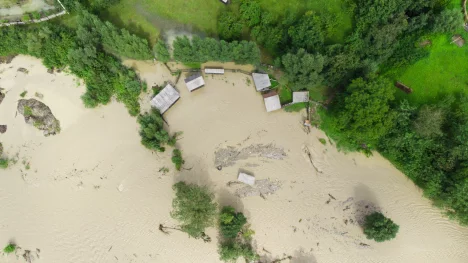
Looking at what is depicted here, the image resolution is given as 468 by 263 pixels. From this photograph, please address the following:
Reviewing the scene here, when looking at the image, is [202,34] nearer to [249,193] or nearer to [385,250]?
[249,193]

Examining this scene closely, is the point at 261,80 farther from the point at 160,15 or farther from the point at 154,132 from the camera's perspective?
the point at 160,15

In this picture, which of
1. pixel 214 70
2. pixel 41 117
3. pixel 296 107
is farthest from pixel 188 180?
pixel 41 117

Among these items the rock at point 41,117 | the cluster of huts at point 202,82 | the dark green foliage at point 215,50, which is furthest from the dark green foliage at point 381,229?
the rock at point 41,117

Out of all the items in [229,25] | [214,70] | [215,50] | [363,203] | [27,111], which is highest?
[229,25]

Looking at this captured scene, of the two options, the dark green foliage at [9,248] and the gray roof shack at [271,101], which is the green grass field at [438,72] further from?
the dark green foliage at [9,248]

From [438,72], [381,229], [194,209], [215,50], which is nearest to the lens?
[194,209]

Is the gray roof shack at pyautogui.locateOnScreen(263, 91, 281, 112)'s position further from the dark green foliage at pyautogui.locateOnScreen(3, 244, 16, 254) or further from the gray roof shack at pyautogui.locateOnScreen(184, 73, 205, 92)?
the dark green foliage at pyautogui.locateOnScreen(3, 244, 16, 254)

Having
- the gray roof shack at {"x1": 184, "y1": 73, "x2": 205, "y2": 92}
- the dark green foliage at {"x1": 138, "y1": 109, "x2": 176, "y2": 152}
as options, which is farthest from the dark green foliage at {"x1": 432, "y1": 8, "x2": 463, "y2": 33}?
the dark green foliage at {"x1": 138, "y1": 109, "x2": 176, "y2": 152}
